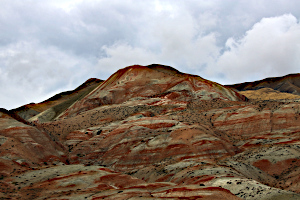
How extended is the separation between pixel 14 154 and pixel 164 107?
1396 inches

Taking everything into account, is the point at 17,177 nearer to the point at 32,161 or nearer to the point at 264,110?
the point at 32,161

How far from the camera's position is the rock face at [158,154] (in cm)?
2166

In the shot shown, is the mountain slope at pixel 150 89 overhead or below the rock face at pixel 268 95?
overhead

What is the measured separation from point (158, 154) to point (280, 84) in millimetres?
131600

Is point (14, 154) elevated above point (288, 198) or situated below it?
above

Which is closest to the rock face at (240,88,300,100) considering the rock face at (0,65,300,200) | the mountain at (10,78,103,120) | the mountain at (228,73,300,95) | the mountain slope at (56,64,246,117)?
the mountain at (228,73,300,95)

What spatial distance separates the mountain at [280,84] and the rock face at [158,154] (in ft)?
306

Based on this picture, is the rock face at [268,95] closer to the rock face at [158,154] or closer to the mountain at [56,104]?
the rock face at [158,154]

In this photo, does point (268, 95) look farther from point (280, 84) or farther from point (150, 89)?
point (150, 89)

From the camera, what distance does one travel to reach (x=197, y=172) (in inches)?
1081

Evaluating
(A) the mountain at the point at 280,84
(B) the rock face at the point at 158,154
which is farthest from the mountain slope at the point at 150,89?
(A) the mountain at the point at 280,84

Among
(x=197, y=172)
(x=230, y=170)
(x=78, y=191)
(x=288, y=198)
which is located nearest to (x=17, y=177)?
(x=78, y=191)

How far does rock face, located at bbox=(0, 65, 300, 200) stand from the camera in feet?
71.1

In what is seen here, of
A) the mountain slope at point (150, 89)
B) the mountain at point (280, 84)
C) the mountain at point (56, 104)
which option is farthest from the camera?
the mountain at point (280, 84)
